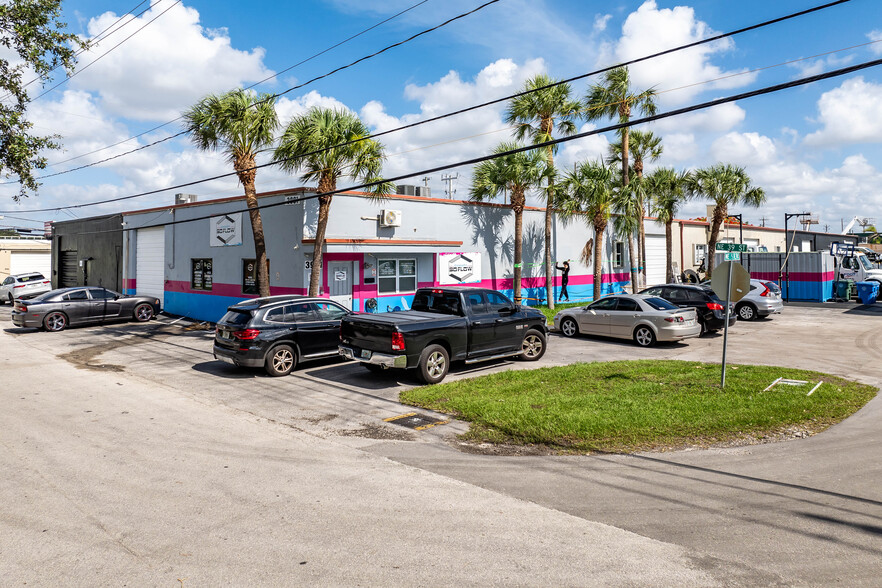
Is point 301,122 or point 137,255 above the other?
point 301,122

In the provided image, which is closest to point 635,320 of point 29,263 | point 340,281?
point 340,281

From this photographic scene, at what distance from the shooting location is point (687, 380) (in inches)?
441

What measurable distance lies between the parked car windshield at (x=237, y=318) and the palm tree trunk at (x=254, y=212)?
5756 mm

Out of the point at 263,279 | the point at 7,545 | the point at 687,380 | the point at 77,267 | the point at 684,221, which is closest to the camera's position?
the point at 7,545

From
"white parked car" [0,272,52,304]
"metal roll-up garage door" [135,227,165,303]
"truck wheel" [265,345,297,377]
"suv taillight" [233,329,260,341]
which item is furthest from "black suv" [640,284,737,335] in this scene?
"white parked car" [0,272,52,304]

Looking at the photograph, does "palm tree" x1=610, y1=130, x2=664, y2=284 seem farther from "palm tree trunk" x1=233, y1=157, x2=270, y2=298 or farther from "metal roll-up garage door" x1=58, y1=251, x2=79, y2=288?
"metal roll-up garage door" x1=58, y1=251, x2=79, y2=288

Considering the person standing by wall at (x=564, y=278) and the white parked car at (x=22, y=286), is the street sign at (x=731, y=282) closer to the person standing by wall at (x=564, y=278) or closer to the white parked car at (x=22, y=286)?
the person standing by wall at (x=564, y=278)

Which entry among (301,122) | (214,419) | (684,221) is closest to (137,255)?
(301,122)

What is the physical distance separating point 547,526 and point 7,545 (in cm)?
451

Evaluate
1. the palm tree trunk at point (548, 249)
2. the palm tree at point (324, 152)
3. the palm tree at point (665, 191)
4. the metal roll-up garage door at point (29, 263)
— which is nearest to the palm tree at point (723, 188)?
the palm tree at point (665, 191)

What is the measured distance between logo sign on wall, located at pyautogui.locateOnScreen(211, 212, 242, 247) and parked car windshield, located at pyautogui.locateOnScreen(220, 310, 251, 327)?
9.52 meters

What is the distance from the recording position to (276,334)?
→ 1261 centimetres

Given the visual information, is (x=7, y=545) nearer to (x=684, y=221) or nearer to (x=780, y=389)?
(x=780, y=389)

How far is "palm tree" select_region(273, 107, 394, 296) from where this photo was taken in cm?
1752
